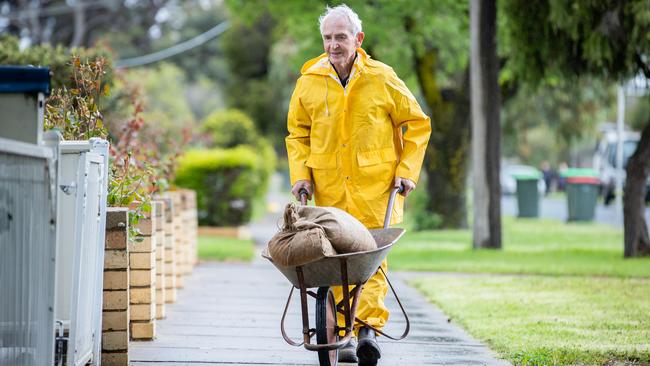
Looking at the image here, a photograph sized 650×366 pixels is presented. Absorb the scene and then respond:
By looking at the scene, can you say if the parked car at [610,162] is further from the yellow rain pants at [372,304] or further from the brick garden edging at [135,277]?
the yellow rain pants at [372,304]

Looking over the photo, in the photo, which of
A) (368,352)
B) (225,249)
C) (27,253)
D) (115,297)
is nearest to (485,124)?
(225,249)

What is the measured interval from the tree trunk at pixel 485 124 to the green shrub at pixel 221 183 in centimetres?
501

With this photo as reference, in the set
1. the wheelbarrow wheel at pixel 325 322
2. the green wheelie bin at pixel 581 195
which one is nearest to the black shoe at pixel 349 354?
the wheelbarrow wheel at pixel 325 322

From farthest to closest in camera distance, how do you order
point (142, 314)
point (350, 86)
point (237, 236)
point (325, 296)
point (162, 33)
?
point (162, 33) → point (237, 236) → point (142, 314) → point (350, 86) → point (325, 296)

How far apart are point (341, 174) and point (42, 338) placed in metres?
2.55

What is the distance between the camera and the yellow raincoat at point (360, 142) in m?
6.29

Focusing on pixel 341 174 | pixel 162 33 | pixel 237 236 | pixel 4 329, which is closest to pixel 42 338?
pixel 4 329

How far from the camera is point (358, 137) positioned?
247 inches

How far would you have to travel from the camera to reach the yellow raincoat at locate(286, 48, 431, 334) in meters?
6.29

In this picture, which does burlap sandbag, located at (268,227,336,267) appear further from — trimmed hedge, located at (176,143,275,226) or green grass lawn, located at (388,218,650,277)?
trimmed hedge, located at (176,143,275,226)

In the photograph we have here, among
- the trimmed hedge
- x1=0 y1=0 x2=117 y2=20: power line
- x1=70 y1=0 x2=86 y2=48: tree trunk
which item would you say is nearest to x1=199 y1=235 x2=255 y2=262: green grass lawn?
the trimmed hedge

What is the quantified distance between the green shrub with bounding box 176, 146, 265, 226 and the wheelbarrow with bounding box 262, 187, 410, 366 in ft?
42.6

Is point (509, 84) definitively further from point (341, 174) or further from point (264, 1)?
point (341, 174)

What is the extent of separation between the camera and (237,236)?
766 inches
